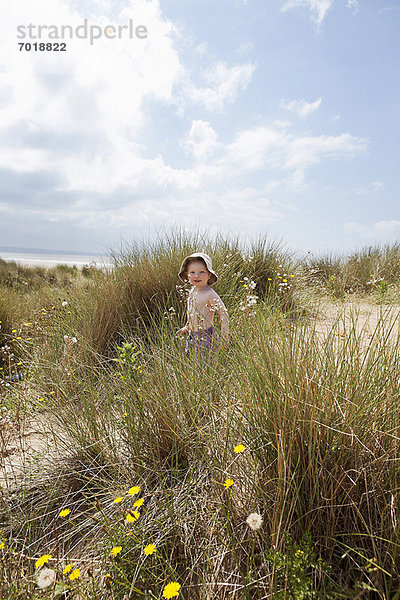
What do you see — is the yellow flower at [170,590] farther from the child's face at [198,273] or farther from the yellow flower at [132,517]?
the child's face at [198,273]

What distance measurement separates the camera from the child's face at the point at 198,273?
11.3 feet

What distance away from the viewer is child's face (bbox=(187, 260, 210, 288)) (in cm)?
Result: 343

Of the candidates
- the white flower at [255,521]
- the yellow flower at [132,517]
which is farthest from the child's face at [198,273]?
the white flower at [255,521]

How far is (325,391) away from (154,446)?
106 cm

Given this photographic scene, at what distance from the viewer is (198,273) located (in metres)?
3.44

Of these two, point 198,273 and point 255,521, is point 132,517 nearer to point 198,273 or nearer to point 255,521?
point 255,521

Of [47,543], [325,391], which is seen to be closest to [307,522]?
[325,391]

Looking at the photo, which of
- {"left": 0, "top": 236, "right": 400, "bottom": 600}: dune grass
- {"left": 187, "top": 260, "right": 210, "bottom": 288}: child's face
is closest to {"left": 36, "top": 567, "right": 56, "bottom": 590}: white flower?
{"left": 0, "top": 236, "right": 400, "bottom": 600}: dune grass

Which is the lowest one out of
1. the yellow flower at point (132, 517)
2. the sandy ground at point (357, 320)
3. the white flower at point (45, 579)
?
the white flower at point (45, 579)

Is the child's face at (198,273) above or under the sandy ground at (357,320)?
above

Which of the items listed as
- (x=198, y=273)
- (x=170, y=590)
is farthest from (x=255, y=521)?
(x=198, y=273)

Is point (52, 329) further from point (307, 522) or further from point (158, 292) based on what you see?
point (307, 522)

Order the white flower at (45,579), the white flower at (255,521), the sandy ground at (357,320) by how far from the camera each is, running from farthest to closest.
→ the sandy ground at (357,320) → the white flower at (45,579) → the white flower at (255,521)

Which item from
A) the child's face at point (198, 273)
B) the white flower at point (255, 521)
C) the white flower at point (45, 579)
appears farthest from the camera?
the child's face at point (198, 273)
